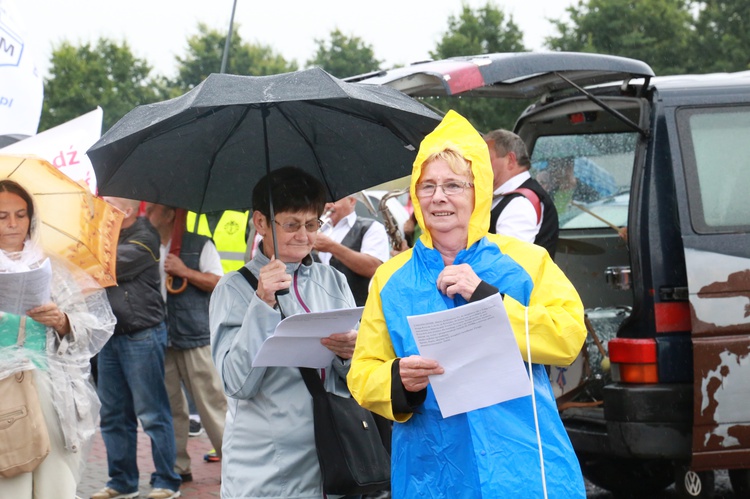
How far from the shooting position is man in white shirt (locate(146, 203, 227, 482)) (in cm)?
697

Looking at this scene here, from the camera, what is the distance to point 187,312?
7.02 m

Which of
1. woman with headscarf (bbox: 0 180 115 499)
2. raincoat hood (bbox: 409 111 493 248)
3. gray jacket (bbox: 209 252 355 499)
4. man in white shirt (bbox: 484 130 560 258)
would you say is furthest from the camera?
man in white shirt (bbox: 484 130 560 258)

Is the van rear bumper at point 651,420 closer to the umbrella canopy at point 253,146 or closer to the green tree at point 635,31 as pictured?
the umbrella canopy at point 253,146

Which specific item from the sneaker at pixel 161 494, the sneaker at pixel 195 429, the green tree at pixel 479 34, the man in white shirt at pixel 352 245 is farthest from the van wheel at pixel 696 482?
the green tree at pixel 479 34

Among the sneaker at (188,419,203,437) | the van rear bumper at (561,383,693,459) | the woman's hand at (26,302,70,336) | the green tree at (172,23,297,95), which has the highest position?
the green tree at (172,23,297,95)

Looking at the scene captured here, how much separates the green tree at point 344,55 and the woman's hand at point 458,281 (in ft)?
166

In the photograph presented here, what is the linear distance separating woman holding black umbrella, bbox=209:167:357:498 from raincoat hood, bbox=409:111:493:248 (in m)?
0.58

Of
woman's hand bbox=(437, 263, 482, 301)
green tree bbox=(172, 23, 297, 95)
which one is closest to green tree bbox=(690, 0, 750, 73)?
green tree bbox=(172, 23, 297, 95)

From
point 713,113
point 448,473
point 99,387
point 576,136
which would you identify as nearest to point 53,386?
point 448,473

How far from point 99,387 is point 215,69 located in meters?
47.4

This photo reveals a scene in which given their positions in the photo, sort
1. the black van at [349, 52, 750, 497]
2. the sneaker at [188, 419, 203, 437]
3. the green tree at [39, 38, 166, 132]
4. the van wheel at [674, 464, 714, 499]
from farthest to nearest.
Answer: the green tree at [39, 38, 166, 132]
the sneaker at [188, 419, 203, 437]
the van wheel at [674, 464, 714, 499]
the black van at [349, 52, 750, 497]

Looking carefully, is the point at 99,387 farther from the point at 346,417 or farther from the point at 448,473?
the point at 448,473

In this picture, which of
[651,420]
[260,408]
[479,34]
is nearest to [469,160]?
[260,408]

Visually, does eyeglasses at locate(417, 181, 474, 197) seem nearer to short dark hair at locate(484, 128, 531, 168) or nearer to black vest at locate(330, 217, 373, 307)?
short dark hair at locate(484, 128, 531, 168)
